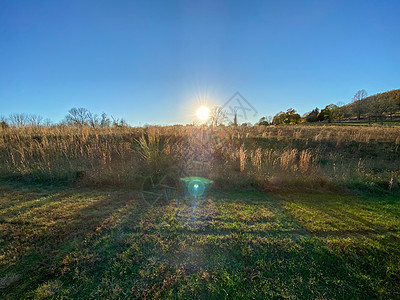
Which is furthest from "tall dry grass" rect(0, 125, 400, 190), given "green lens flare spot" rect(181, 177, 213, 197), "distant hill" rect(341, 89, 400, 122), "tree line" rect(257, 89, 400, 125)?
"distant hill" rect(341, 89, 400, 122)

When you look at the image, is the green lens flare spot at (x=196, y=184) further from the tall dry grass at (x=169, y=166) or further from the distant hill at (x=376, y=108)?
the distant hill at (x=376, y=108)

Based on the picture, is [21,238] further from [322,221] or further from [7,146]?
[7,146]

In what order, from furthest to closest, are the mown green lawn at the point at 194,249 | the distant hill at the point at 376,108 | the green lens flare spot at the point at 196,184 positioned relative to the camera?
the distant hill at the point at 376,108, the green lens flare spot at the point at 196,184, the mown green lawn at the point at 194,249

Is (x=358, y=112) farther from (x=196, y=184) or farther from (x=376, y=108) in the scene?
(x=196, y=184)

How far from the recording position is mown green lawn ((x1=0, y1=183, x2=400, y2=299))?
1593 millimetres

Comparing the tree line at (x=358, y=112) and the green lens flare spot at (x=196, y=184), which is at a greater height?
the tree line at (x=358, y=112)

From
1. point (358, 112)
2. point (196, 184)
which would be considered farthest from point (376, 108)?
point (196, 184)

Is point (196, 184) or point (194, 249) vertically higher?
point (196, 184)

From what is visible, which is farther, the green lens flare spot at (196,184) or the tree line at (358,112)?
the tree line at (358,112)

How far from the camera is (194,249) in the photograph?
6.85 feet

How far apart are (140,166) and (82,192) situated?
5.06 ft

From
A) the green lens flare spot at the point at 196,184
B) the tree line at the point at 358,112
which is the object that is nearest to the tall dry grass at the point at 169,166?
the green lens flare spot at the point at 196,184

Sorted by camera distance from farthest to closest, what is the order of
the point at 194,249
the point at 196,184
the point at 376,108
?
the point at 376,108 → the point at 196,184 → the point at 194,249

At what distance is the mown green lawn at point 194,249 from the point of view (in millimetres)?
1593
